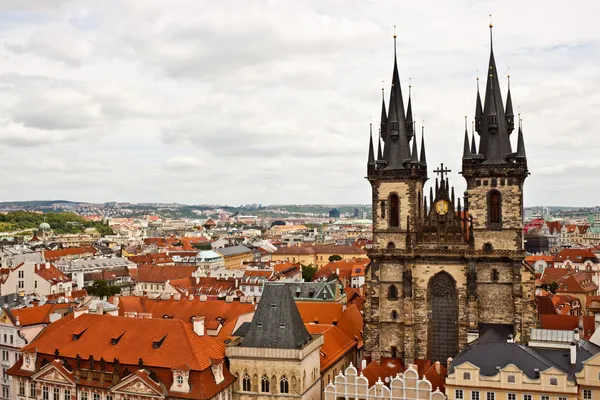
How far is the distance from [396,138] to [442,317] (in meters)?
21.3

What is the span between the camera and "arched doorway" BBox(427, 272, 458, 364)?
249 ft

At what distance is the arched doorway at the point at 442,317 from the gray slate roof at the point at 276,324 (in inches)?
738

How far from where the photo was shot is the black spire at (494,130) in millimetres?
74688

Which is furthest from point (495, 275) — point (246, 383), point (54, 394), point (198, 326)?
point (54, 394)

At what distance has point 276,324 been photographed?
62.5 metres

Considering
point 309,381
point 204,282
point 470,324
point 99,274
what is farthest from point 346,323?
point 99,274

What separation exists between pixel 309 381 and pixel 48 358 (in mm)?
25043

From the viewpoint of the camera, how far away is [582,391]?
183 feet

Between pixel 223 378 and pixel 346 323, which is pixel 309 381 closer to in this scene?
pixel 223 378

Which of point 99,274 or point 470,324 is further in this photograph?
point 99,274

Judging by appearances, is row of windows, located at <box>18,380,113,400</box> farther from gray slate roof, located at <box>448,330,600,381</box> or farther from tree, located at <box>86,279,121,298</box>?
tree, located at <box>86,279,121,298</box>

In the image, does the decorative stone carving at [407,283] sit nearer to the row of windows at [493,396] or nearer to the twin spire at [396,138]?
the twin spire at [396,138]

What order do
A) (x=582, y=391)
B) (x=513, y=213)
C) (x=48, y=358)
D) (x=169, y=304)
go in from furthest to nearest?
(x=169, y=304)
(x=513, y=213)
(x=48, y=358)
(x=582, y=391)

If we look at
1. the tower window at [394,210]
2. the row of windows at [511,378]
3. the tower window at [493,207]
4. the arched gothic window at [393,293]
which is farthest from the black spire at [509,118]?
the row of windows at [511,378]
